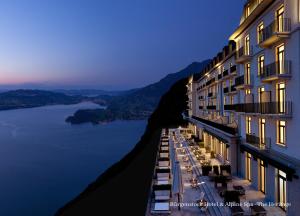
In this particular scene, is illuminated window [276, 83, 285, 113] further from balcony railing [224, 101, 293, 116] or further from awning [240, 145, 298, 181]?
awning [240, 145, 298, 181]

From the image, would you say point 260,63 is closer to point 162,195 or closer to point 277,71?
point 277,71

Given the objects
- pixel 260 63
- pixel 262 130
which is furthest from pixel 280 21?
pixel 262 130

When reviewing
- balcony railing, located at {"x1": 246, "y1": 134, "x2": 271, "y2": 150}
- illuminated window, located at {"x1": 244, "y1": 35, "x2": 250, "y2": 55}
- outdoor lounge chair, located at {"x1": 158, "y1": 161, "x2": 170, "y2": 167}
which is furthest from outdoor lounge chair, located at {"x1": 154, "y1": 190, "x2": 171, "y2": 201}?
illuminated window, located at {"x1": 244, "y1": 35, "x2": 250, "y2": 55}

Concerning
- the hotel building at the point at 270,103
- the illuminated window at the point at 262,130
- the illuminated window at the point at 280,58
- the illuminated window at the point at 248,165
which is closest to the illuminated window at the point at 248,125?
the hotel building at the point at 270,103

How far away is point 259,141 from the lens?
59.4ft

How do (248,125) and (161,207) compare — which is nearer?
(161,207)

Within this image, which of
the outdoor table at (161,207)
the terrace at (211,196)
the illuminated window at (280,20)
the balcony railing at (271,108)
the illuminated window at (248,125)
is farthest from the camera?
the illuminated window at (248,125)

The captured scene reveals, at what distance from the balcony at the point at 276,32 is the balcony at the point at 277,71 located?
4.15ft

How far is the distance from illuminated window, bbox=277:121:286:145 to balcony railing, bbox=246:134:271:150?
45.7 inches

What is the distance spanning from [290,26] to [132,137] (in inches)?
4590

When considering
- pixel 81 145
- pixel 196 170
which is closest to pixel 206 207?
pixel 196 170

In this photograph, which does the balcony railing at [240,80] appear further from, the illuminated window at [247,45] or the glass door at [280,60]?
the glass door at [280,60]

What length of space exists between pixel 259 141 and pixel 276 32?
6.97m

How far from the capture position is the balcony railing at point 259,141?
17.2 meters
